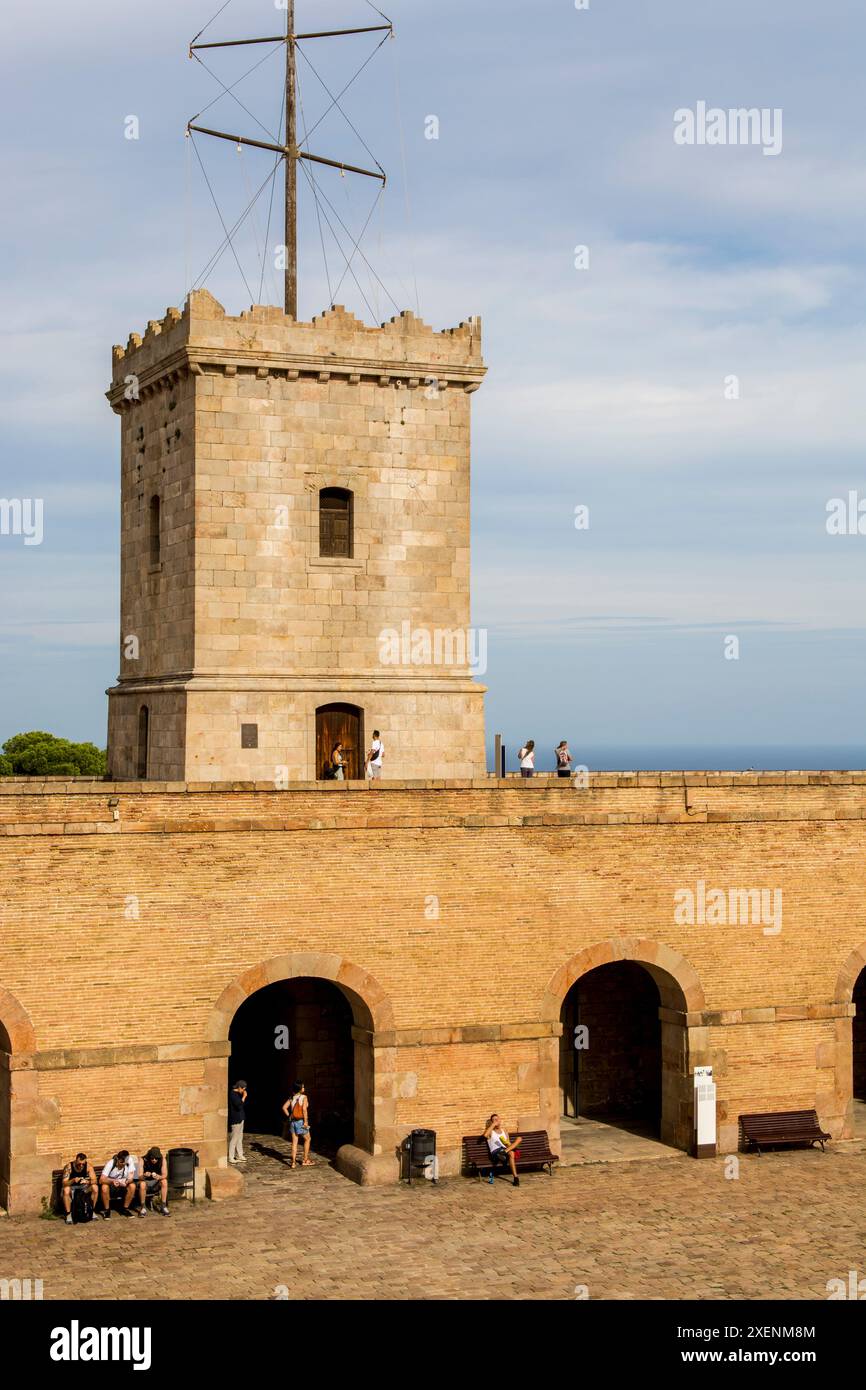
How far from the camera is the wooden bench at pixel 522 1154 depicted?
25.0 m

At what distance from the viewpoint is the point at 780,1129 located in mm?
26984

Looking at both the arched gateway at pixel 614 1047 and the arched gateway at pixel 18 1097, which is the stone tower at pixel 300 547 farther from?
the arched gateway at pixel 18 1097

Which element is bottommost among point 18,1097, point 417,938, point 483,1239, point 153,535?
point 483,1239

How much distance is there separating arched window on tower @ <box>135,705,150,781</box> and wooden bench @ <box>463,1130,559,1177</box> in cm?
1080

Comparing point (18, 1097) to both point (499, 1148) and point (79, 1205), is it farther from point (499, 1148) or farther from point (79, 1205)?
point (499, 1148)

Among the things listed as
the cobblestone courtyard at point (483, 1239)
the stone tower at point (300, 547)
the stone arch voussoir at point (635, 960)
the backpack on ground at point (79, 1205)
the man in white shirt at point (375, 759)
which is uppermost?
the stone tower at point (300, 547)

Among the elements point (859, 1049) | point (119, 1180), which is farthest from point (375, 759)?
point (859, 1049)

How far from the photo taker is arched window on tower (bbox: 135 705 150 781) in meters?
31.5

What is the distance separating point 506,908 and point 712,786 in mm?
4583

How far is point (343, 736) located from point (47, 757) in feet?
113

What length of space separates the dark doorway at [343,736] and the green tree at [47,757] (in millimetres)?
32472

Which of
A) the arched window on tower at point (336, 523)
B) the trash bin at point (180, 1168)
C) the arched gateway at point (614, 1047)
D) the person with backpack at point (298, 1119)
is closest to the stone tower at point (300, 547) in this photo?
the arched window on tower at point (336, 523)

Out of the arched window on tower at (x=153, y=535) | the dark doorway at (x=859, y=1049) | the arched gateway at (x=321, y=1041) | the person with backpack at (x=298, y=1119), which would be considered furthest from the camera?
the arched window on tower at (x=153, y=535)
